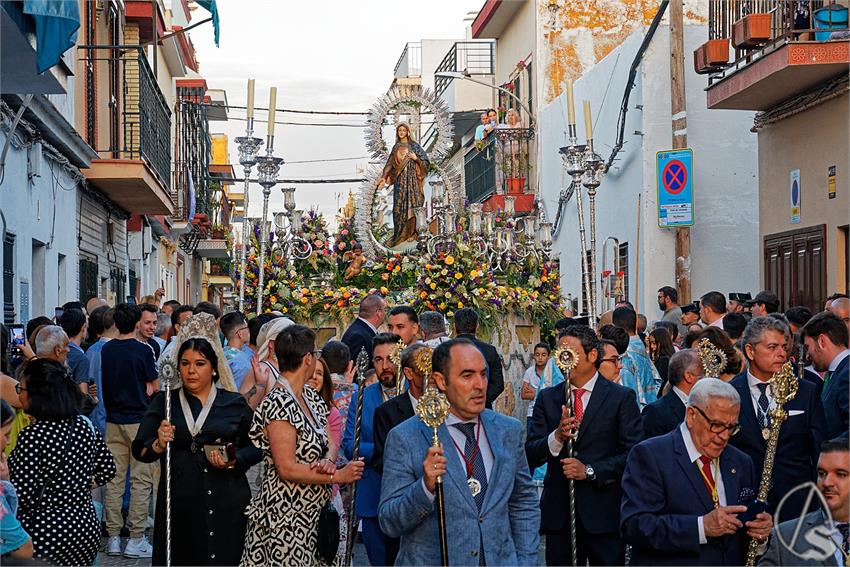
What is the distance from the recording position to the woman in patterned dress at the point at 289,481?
5.71 meters

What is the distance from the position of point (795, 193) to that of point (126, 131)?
32.1ft

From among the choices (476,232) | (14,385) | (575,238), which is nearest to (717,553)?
(14,385)

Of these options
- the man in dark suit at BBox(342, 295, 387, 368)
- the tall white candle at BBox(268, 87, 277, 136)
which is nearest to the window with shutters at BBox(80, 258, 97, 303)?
the tall white candle at BBox(268, 87, 277, 136)

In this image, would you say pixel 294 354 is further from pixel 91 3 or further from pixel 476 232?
pixel 91 3

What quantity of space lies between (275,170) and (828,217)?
229 inches

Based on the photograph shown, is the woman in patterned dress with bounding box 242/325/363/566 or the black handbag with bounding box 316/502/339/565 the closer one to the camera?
the woman in patterned dress with bounding box 242/325/363/566

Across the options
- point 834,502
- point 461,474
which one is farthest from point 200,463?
point 834,502

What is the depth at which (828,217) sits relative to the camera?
A: 555 inches

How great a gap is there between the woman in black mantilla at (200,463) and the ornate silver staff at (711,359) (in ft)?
7.78

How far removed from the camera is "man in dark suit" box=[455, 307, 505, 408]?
9.09 metres

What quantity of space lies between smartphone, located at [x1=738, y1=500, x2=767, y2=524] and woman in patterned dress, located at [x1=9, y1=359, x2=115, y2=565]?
9.76 feet

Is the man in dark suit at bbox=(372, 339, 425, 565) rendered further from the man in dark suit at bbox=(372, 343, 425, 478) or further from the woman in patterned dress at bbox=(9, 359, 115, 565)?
the woman in patterned dress at bbox=(9, 359, 115, 565)

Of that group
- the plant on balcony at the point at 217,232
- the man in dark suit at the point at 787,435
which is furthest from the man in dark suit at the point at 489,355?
the plant on balcony at the point at 217,232

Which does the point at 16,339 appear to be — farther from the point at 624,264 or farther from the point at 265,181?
the point at 624,264
